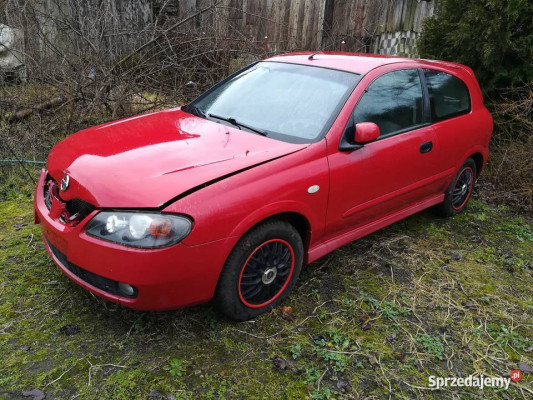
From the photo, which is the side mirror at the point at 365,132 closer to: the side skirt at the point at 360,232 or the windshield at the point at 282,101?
the windshield at the point at 282,101

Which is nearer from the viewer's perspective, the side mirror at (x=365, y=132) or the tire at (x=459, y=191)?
the side mirror at (x=365, y=132)

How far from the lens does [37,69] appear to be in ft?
19.7

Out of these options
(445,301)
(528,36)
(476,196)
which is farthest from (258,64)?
(528,36)

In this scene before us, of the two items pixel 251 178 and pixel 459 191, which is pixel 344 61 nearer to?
pixel 251 178

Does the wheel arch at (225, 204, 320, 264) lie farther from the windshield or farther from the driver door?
the windshield

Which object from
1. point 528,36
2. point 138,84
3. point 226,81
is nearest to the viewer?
point 226,81

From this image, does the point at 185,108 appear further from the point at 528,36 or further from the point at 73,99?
the point at 528,36

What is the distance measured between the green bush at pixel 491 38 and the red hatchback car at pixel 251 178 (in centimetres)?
159

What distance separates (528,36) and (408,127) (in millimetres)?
2781

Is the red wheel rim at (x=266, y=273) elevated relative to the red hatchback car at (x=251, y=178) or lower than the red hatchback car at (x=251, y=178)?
→ lower

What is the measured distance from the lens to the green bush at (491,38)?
5.20 m

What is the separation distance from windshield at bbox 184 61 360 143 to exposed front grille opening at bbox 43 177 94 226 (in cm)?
121

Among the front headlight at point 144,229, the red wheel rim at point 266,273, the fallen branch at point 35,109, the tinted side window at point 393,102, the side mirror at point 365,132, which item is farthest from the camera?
the fallen branch at point 35,109

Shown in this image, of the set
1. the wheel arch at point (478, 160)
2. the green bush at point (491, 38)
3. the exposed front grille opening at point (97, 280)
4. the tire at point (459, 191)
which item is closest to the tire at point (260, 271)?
the exposed front grille opening at point (97, 280)
